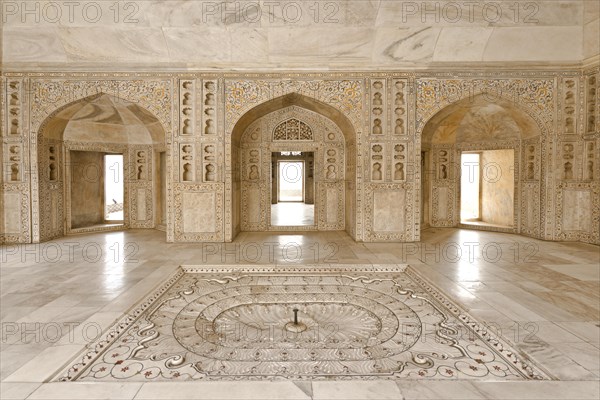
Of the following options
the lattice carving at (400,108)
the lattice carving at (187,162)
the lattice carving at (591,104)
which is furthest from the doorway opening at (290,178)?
the lattice carving at (591,104)

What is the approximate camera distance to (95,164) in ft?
29.4

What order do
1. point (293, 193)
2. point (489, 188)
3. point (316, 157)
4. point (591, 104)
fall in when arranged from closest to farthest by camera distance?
point (591, 104)
point (316, 157)
point (489, 188)
point (293, 193)

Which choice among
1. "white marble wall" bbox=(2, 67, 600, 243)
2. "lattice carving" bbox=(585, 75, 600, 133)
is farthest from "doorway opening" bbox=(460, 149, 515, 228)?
"lattice carving" bbox=(585, 75, 600, 133)

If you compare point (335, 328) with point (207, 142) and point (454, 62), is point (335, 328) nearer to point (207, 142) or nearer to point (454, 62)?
point (207, 142)

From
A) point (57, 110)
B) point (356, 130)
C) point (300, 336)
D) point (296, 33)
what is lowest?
point (300, 336)

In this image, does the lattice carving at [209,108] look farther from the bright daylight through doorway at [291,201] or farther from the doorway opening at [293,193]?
the doorway opening at [293,193]

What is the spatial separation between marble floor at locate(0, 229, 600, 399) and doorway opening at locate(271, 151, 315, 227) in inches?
A: 112

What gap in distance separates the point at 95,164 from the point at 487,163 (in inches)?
383

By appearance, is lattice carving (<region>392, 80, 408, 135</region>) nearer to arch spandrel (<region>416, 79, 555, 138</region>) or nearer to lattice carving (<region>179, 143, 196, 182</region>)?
arch spandrel (<region>416, 79, 555, 138</region>)

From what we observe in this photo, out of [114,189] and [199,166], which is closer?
[199,166]

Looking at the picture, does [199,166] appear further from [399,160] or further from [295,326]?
[295,326]

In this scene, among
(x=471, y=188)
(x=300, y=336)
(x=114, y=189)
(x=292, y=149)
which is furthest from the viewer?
(x=114, y=189)

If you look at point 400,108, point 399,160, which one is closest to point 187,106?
point 400,108

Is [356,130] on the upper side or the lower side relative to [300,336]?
upper
